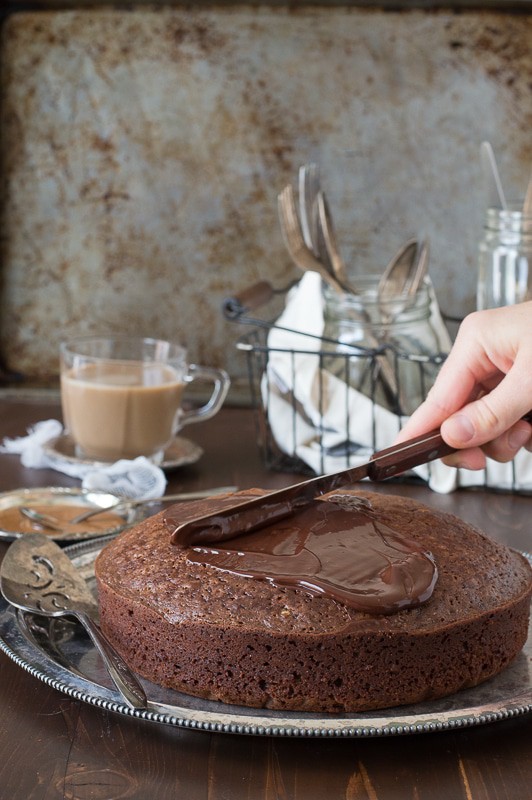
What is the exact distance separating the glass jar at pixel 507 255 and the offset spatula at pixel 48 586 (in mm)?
656

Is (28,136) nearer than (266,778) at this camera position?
No

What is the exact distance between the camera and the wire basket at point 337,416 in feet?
3.76

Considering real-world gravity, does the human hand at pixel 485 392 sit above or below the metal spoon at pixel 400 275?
below

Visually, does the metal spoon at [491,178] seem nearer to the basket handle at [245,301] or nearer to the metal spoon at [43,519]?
the basket handle at [245,301]

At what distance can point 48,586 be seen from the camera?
0.77 meters

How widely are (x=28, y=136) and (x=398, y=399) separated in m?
0.83

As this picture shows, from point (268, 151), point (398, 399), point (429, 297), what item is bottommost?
point (398, 399)

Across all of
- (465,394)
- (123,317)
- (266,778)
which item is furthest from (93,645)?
(123,317)

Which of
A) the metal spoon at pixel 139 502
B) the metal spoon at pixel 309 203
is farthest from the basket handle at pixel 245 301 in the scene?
the metal spoon at pixel 139 502

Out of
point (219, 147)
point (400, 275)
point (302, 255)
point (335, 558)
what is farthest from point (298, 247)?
point (335, 558)

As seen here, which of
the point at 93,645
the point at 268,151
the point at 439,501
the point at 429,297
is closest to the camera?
the point at 93,645

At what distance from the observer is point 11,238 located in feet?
5.43

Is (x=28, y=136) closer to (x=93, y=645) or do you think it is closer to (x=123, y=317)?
(x=123, y=317)

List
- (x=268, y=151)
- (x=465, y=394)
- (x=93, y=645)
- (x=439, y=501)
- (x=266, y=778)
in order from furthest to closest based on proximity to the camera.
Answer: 1. (x=268, y=151)
2. (x=439, y=501)
3. (x=465, y=394)
4. (x=93, y=645)
5. (x=266, y=778)
